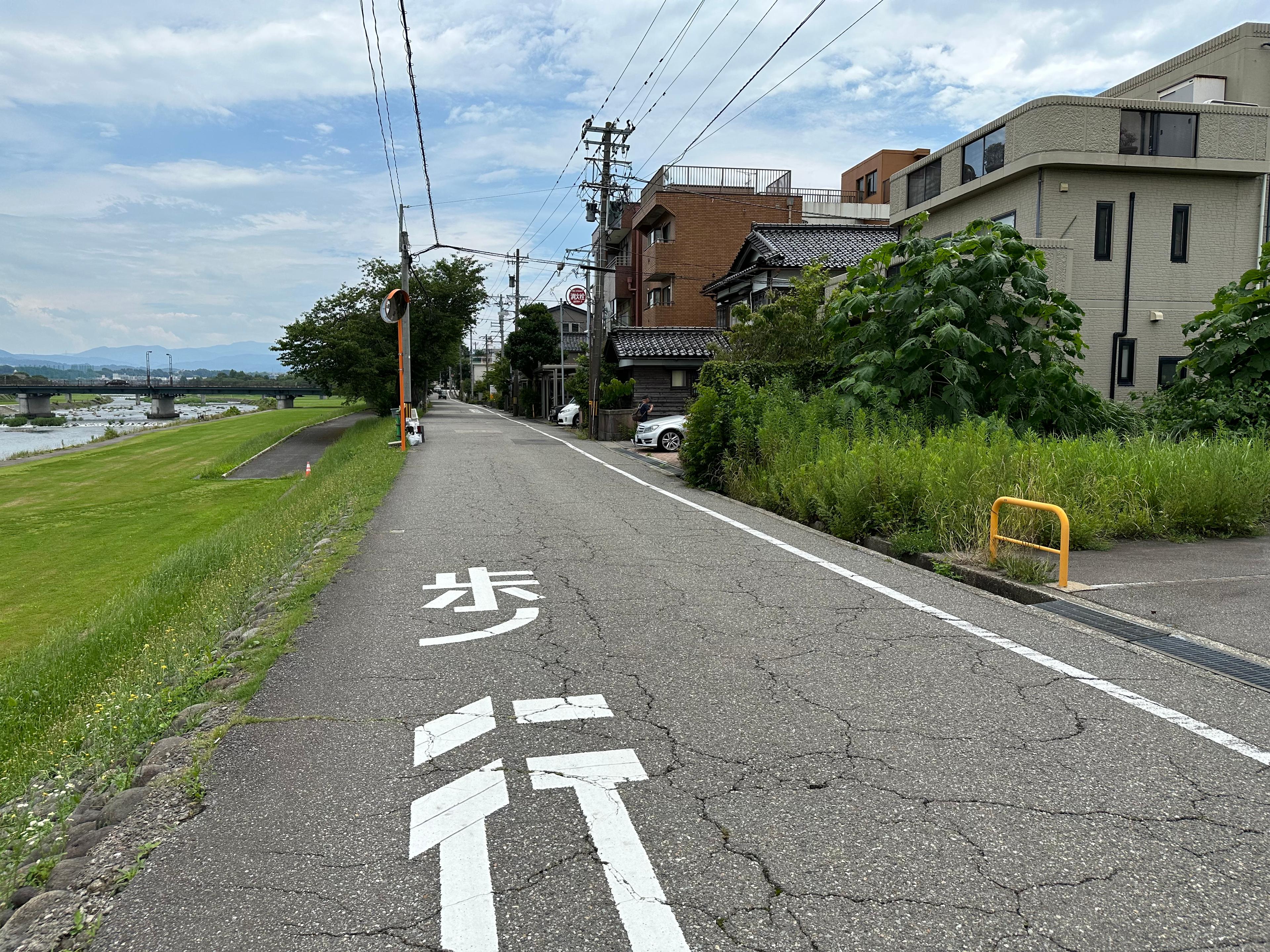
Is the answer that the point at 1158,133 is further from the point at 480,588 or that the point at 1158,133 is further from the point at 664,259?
the point at 664,259

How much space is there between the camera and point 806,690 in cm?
473

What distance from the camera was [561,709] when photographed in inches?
177

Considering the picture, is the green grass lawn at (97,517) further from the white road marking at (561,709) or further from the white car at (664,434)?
Result: the white car at (664,434)

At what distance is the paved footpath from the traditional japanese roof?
24582 mm

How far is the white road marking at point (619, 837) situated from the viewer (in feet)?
8.63

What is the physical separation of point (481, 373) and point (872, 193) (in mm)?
107767

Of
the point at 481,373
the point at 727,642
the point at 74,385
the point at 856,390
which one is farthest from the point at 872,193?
the point at 481,373

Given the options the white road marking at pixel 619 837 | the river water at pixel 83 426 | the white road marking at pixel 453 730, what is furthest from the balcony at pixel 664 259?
the white road marking at pixel 619 837

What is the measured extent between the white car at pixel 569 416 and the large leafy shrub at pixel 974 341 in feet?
85.3

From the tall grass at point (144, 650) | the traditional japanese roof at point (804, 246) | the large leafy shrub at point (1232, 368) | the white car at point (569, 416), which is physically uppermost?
the traditional japanese roof at point (804, 246)

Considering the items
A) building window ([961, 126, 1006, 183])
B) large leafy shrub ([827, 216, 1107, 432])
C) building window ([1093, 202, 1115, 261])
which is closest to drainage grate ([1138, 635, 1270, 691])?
large leafy shrub ([827, 216, 1107, 432])

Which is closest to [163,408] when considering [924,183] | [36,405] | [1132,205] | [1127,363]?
[36,405]

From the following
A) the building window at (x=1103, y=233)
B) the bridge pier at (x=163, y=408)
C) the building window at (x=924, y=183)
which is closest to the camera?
the building window at (x=1103, y=233)

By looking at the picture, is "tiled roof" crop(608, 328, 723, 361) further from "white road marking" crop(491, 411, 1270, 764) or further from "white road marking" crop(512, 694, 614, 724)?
"white road marking" crop(512, 694, 614, 724)
